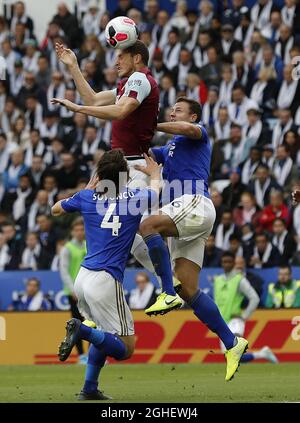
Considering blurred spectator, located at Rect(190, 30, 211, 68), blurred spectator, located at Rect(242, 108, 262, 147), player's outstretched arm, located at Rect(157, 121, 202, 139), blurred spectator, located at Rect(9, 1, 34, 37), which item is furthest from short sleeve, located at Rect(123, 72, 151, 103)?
blurred spectator, located at Rect(9, 1, 34, 37)

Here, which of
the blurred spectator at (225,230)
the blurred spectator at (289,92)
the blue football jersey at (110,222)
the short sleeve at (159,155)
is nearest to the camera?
the blue football jersey at (110,222)

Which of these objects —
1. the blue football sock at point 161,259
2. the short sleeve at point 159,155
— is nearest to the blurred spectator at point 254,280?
the short sleeve at point 159,155

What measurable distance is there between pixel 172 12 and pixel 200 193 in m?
15.0

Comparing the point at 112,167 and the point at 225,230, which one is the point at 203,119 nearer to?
the point at 225,230

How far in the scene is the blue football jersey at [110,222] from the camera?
12.6 metres

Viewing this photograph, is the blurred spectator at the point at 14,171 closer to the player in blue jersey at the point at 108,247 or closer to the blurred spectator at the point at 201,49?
the blurred spectator at the point at 201,49

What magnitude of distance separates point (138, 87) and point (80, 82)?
60 cm

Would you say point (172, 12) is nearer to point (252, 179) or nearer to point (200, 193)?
point (252, 179)

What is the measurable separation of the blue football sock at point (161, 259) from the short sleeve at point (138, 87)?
1.44 meters

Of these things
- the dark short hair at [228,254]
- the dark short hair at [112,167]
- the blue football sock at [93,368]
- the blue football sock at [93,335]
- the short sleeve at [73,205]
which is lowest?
Result: the dark short hair at [228,254]

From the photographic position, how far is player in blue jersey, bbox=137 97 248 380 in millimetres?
13508

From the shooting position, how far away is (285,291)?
810 inches

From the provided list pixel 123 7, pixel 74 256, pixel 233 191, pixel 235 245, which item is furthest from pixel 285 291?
pixel 123 7
